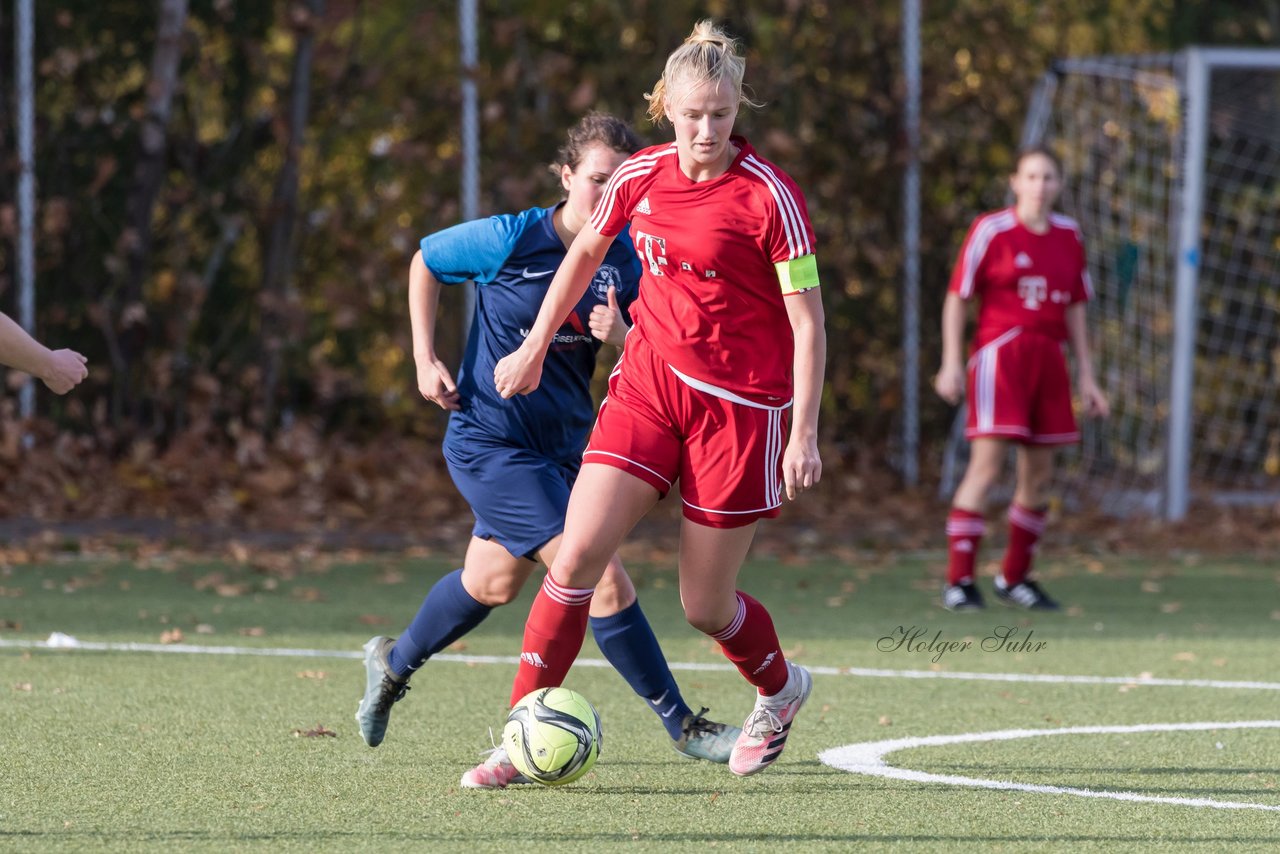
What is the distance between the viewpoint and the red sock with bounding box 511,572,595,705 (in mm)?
4656

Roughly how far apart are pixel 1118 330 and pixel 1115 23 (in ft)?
10.7

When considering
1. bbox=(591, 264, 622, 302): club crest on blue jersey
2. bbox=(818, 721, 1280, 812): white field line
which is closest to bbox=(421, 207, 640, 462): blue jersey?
bbox=(591, 264, 622, 302): club crest on blue jersey

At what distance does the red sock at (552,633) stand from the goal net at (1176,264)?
7.59 m

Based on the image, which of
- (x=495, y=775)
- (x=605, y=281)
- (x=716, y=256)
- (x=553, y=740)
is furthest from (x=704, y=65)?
(x=495, y=775)

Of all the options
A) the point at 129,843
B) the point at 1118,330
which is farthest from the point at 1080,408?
the point at 129,843

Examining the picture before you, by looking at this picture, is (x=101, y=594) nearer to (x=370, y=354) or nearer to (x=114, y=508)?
(x=114, y=508)

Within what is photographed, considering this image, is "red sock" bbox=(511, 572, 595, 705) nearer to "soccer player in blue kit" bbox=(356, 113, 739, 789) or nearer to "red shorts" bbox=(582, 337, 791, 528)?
"soccer player in blue kit" bbox=(356, 113, 739, 789)

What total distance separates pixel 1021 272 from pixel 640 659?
4.07 metres

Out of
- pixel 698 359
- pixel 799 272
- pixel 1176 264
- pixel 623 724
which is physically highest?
pixel 799 272

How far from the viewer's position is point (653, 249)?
15.1ft

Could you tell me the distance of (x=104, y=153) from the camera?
11.8 m

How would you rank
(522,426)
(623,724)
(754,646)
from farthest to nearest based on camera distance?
1. (623,724)
2. (522,426)
3. (754,646)

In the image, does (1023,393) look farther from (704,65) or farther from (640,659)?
(704,65)

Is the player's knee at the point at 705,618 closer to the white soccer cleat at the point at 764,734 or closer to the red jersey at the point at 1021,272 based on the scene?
the white soccer cleat at the point at 764,734
